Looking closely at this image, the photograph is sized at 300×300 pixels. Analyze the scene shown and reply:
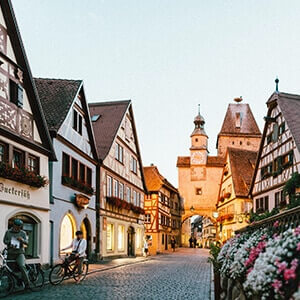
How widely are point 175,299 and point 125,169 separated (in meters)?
23.8

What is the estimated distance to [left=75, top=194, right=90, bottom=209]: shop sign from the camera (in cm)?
2402

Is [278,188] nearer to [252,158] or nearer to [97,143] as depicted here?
[97,143]

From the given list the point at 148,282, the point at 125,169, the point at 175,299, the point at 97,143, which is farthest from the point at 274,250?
the point at 125,169

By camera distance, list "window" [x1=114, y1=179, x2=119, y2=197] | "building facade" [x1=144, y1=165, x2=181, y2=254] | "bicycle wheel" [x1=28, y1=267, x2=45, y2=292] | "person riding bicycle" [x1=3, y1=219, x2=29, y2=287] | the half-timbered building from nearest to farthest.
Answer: "person riding bicycle" [x1=3, y1=219, x2=29, y2=287] < "bicycle wheel" [x1=28, y1=267, x2=45, y2=292] < the half-timbered building < "window" [x1=114, y1=179, x2=119, y2=197] < "building facade" [x1=144, y1=165, x2=181, y2=254]

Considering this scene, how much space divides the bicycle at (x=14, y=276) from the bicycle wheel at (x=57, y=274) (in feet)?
2.75

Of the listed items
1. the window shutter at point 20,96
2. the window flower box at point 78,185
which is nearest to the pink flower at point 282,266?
the window shutter at point 20,96

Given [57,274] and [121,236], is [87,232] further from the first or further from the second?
[57,274]

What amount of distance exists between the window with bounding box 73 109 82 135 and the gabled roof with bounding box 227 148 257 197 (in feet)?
84.1

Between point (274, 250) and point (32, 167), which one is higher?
point (32, 167)

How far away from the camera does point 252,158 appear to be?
52625mm

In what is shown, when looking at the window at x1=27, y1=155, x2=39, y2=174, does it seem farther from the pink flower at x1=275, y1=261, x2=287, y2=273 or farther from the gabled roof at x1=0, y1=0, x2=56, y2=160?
the pink flower at x1=275, y1=261, x2=287, y2=273

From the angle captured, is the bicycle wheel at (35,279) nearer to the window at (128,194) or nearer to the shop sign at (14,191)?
the shop sign at (14,191)

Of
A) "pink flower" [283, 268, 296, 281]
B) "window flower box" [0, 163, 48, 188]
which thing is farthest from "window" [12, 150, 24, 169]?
"pink flower" [283, 268, 296, 281]

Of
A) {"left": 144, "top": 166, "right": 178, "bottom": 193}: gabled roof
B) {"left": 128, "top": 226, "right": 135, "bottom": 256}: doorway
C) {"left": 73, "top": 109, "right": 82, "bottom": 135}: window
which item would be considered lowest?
{"left": 128, "top": 226, "right": 135, "bottom": 256}: doorway
